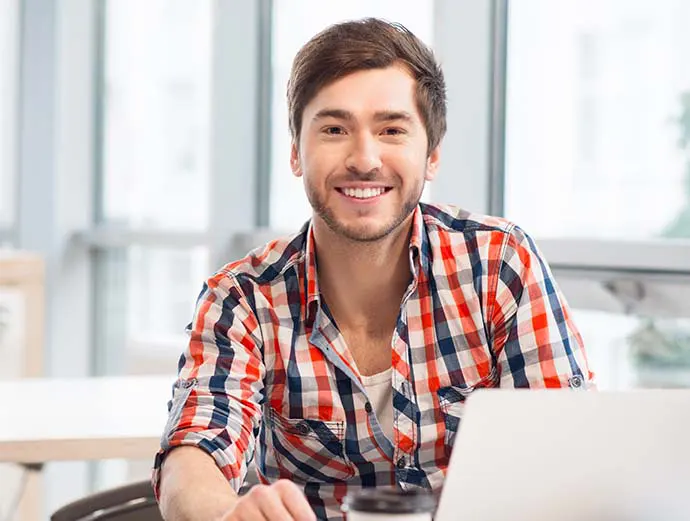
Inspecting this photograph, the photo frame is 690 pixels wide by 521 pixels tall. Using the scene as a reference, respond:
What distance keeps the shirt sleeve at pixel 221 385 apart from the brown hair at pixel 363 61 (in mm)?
320

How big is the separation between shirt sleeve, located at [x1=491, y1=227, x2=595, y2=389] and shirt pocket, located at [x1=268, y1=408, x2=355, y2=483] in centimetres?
27

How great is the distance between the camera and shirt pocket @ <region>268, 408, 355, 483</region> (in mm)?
1723

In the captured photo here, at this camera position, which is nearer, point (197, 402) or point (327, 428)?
point (197, 402)

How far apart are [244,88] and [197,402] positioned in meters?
2.82

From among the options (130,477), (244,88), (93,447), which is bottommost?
(130,477)

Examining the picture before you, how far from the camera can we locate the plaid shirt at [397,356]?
169cm

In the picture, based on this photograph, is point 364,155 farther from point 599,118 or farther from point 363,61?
point 599,118

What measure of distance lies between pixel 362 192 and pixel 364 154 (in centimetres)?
6

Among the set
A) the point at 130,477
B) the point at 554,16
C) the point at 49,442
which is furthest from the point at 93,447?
the point at 554,16

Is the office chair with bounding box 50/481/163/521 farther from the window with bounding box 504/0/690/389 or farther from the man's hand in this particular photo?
the window with bounding box 504/0/690/389

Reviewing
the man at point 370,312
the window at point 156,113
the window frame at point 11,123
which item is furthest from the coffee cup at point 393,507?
the window frame at point 11,123

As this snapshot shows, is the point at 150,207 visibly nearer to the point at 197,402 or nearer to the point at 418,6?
the point at 418,6

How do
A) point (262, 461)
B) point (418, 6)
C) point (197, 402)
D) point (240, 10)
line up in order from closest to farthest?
1. point (197, 402)
2. point (262, 461)
3. point (418, 6)
4. point (240, 10)

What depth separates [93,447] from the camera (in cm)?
211
